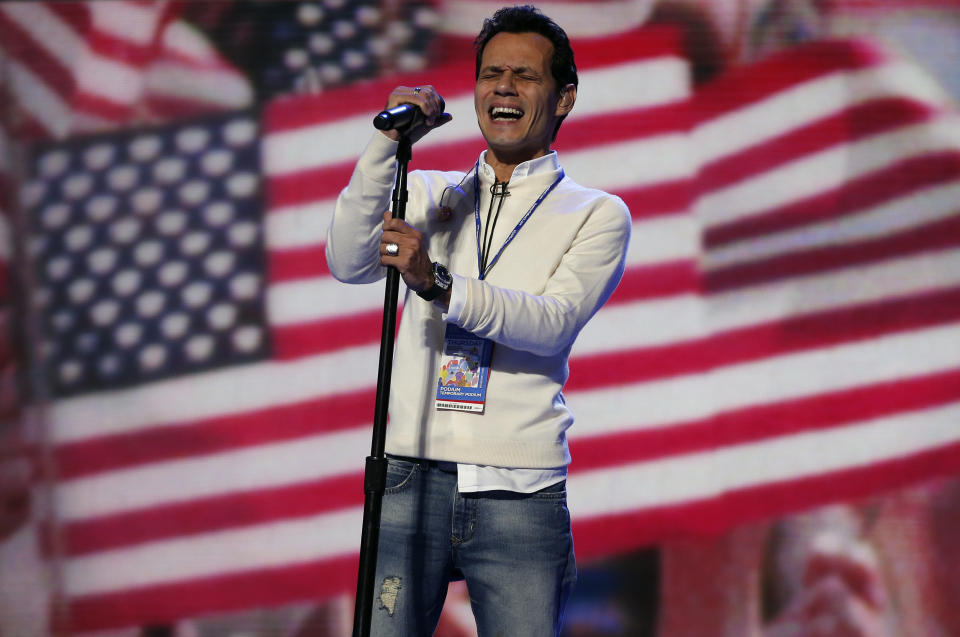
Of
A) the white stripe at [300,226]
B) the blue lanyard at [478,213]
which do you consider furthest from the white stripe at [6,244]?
the blue lanyard at [478,213]

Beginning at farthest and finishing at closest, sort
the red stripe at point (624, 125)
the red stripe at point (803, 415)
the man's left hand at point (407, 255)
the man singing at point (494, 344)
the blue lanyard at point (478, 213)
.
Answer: the red stripe at point (624, 125)
the red stripe at point (803, 415)
the blue lanyard at point (478, 213)
the man singing at point (494, 344)
the man's left hand at point (407, 255)

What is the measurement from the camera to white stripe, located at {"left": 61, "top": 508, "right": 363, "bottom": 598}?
3.32 m

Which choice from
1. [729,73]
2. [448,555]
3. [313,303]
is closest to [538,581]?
[448,555]

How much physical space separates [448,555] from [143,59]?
278 cm

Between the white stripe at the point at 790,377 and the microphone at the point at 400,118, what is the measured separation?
6.60ft

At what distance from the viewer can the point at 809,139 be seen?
10.6 feet

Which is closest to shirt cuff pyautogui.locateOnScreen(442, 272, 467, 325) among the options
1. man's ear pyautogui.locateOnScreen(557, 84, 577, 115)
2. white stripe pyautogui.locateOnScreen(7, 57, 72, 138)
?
man's ear pyautogui.locateOnScreen(557, 84, 577, 115)

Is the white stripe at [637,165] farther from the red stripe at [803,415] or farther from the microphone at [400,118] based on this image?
the microphone at [400,118]

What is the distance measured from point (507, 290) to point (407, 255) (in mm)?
178

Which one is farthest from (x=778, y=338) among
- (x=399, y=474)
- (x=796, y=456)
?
(x=399, y=474)

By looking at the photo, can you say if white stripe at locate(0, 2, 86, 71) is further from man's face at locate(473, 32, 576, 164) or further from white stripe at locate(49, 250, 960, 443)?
man's face at locate(473, 32, 576, 164)

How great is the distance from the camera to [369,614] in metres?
1.32

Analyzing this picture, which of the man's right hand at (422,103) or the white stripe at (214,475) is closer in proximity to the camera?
the man's right hand at (422,103)

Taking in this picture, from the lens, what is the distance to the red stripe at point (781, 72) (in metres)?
3.23
